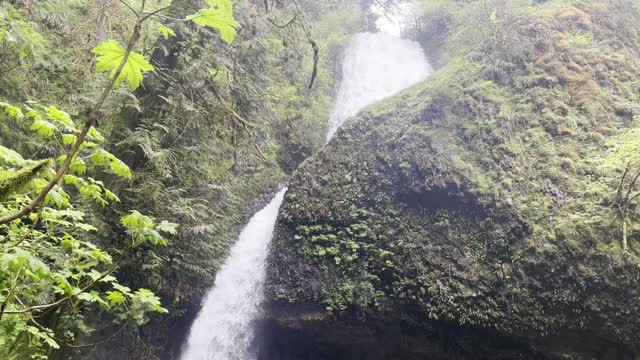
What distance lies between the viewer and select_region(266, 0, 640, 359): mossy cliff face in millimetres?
6289

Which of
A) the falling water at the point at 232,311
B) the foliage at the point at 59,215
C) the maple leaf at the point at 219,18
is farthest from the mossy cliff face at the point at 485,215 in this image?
the maple leaf at the point at 219,18

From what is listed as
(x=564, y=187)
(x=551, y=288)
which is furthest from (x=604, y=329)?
(x=564, y=187)

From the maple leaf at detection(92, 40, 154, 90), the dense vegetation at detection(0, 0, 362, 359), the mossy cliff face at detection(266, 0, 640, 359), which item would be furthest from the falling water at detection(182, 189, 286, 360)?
the maple leaf at detection(92, 40, 154, 90)

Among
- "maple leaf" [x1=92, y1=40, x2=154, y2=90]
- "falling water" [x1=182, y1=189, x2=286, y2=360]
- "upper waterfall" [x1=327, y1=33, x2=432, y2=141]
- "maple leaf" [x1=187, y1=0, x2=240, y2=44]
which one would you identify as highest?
"upper waterfall" [x1=327, y1=33, x2=432, y2=141]

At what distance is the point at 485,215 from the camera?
735 centimetres

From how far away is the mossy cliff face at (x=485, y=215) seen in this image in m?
6.29

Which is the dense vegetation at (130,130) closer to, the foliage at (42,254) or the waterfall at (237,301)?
the foliage at (42,254)

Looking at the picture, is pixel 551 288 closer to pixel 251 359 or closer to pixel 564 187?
pixel 564 187

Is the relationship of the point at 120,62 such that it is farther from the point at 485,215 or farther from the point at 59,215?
the point at 485,215

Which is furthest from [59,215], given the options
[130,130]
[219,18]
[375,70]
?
[375,70]

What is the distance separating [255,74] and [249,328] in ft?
19.0

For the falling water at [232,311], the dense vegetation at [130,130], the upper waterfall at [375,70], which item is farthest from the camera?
the upper waterfall at [375,70]

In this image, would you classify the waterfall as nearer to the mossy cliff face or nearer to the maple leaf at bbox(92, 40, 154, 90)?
the mossy cliff face

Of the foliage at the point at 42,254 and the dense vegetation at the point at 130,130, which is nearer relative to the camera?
the foliage at the point at 42,254
